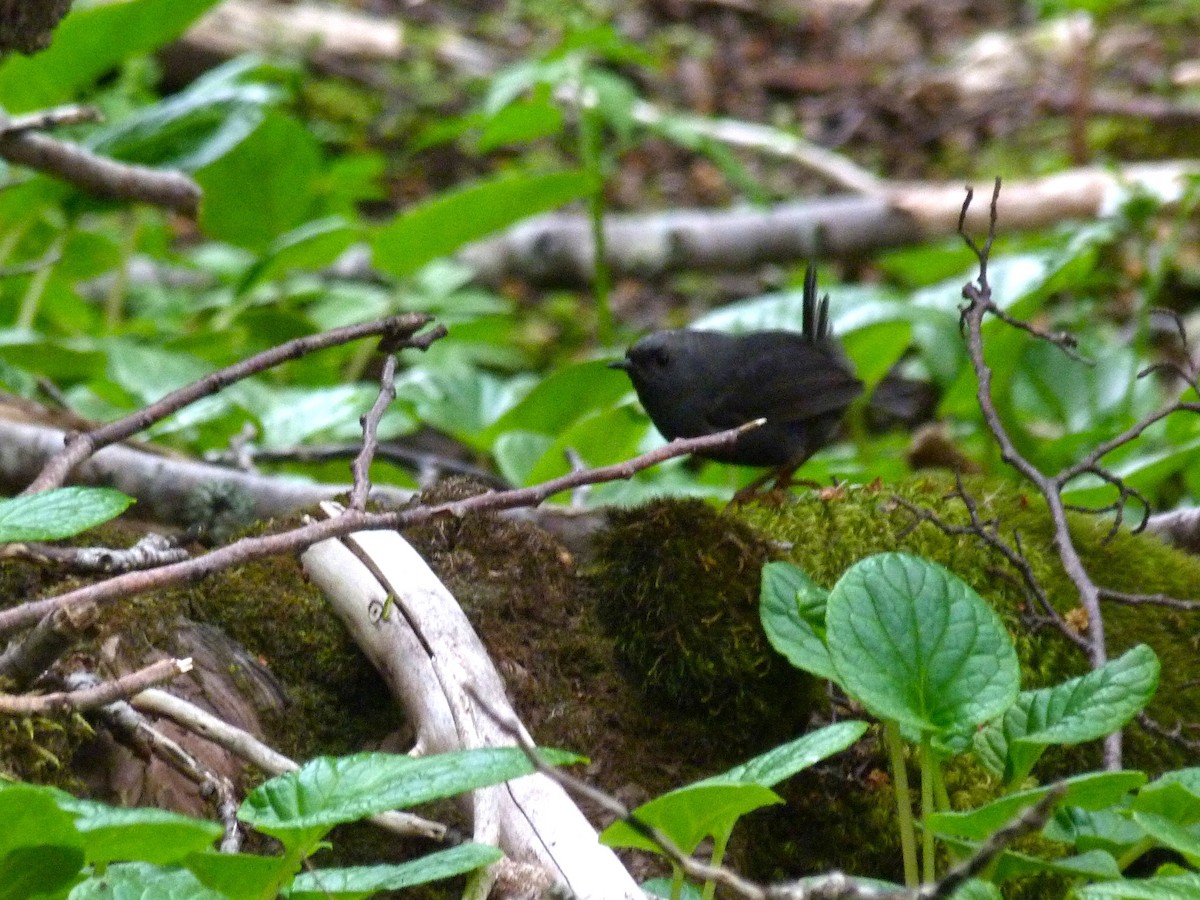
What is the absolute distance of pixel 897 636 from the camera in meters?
1.89

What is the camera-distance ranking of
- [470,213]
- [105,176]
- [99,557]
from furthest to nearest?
[470,213] < [105,176] < [99,557]

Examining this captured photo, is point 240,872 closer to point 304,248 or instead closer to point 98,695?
point 98,695

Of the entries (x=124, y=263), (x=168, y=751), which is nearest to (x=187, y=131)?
(x=124, y=263)

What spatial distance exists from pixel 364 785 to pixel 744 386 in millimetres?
2282

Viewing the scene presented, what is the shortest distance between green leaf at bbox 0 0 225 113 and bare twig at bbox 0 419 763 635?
2881 mm

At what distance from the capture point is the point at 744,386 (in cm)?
372

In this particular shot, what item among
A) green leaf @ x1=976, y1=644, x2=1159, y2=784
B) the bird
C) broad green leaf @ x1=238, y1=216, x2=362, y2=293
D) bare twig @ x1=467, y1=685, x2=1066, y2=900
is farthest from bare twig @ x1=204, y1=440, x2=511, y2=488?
bare twig @ x1=467, y1=685, x2=1066, y2=900

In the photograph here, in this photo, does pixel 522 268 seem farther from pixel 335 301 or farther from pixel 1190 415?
pixel 1190 415

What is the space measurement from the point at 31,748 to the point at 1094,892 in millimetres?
1425

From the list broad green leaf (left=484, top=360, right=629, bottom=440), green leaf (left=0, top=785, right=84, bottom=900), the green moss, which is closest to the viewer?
green leaf (left=0, top=785, right=84, bottom=900)

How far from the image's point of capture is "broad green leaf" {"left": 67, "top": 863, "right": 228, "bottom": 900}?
59.9 inches

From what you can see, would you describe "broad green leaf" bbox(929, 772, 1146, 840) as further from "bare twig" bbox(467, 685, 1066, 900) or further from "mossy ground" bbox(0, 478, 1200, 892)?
"mossy ground" bbox(0, 478, 1200, 892)

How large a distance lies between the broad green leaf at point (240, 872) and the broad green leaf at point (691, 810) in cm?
38

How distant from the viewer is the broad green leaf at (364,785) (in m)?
1.54
